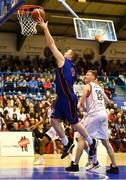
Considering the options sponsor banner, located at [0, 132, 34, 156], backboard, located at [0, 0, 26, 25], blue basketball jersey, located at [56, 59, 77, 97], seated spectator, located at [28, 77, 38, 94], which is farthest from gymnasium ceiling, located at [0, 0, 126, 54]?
blue basketball jersey, located at [56, 59, 77, 97]

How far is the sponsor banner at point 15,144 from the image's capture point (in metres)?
15.2

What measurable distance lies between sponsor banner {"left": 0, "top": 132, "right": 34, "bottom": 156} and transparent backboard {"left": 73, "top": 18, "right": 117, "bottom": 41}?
253 inches

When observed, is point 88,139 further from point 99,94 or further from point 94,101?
point 99,94

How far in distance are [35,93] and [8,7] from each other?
39.3ft

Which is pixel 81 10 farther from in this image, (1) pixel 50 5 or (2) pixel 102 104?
(2) pixel 102 104

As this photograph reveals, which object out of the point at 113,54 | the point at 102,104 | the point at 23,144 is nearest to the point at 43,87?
the point at 23,144

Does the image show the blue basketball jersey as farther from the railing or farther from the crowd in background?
the railing

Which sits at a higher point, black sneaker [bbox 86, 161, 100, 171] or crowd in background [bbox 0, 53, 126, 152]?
crowd in background [bbox 0, 53, 126, 152]

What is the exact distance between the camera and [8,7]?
35.3 ft

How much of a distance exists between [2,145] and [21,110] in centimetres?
360

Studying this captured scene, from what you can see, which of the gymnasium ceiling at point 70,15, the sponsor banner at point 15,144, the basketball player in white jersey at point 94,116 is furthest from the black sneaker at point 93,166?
the gymnasium ceiling at point 70,15

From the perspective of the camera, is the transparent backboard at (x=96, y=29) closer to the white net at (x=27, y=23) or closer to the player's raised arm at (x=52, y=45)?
the white net at (x=27, y=23)

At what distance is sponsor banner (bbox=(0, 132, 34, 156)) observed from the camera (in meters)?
15.2

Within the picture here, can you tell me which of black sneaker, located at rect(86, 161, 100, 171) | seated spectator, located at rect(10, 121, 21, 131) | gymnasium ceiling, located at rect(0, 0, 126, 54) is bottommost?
black sneaker, located at rect(86, 161, 100, 171)
